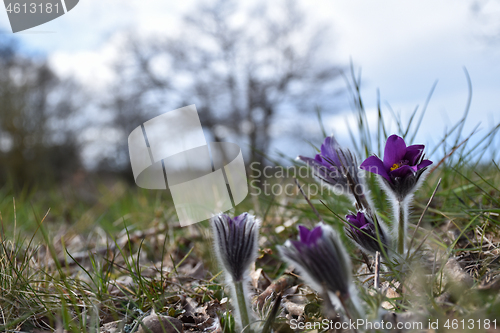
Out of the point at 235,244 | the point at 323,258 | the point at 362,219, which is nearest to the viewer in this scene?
the point at 323,258

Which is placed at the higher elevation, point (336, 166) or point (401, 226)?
point (336, 166)

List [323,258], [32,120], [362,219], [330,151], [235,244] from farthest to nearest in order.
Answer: [32,120], [330,151], [362,219], [235,244], [323,258]

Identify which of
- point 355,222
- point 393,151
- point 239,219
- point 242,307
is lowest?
point 242,307

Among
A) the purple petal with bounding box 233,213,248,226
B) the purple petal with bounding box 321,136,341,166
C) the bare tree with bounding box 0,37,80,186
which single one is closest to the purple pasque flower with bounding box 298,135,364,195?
the purple petal with bounding box 321,136,341,166

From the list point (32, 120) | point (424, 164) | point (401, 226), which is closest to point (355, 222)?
point (401, 226)

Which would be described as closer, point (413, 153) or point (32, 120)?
point (413, 153)

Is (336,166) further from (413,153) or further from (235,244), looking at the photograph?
(235,244)

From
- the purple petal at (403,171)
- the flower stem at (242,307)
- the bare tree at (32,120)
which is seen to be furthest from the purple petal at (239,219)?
the bare tree at (32,120)

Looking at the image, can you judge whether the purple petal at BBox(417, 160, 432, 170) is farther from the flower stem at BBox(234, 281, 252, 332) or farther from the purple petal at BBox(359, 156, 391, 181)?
the flower stem at BBox(234, 281, 252, 332)
